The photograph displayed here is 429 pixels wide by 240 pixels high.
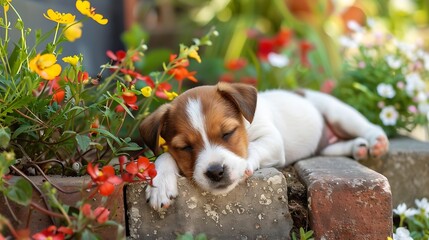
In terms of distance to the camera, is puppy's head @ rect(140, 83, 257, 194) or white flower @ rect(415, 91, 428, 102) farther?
white flower @ rect(415, 91, 428, 102)

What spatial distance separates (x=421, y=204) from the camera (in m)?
4.11

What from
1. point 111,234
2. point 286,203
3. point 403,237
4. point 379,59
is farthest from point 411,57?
point 111,234

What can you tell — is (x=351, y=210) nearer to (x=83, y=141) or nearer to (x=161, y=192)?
(x=161, y=192)

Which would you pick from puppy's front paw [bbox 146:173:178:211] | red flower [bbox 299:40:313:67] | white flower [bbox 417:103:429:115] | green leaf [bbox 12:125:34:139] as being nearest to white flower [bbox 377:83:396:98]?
white flower [bbox 417:103:429:115]

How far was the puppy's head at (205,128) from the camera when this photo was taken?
3.31 metres

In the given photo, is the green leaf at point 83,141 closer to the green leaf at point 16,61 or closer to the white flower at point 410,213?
the green leaf at point 16,61

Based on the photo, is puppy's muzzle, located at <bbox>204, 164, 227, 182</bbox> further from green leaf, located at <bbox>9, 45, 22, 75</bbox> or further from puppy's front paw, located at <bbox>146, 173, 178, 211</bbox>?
green leaf, located at <bbox>9, 45, 22, 75</bbox>

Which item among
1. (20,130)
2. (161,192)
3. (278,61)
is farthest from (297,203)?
(278,61)

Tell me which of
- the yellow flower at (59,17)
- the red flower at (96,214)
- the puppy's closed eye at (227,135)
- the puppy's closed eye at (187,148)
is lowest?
the puppy's closed eye at (187,148)

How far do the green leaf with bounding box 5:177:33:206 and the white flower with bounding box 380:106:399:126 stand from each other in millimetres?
3118

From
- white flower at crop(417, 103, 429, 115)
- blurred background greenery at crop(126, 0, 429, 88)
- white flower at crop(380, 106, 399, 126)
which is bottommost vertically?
blurred background greenery at crop(126, 0, 429, 88)

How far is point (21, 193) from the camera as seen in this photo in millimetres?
2553

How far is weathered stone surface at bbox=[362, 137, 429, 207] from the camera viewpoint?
14.2 feet

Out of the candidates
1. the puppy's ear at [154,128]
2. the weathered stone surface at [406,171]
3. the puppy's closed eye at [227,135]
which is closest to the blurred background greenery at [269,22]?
the weathered stone surface at [406,171]
